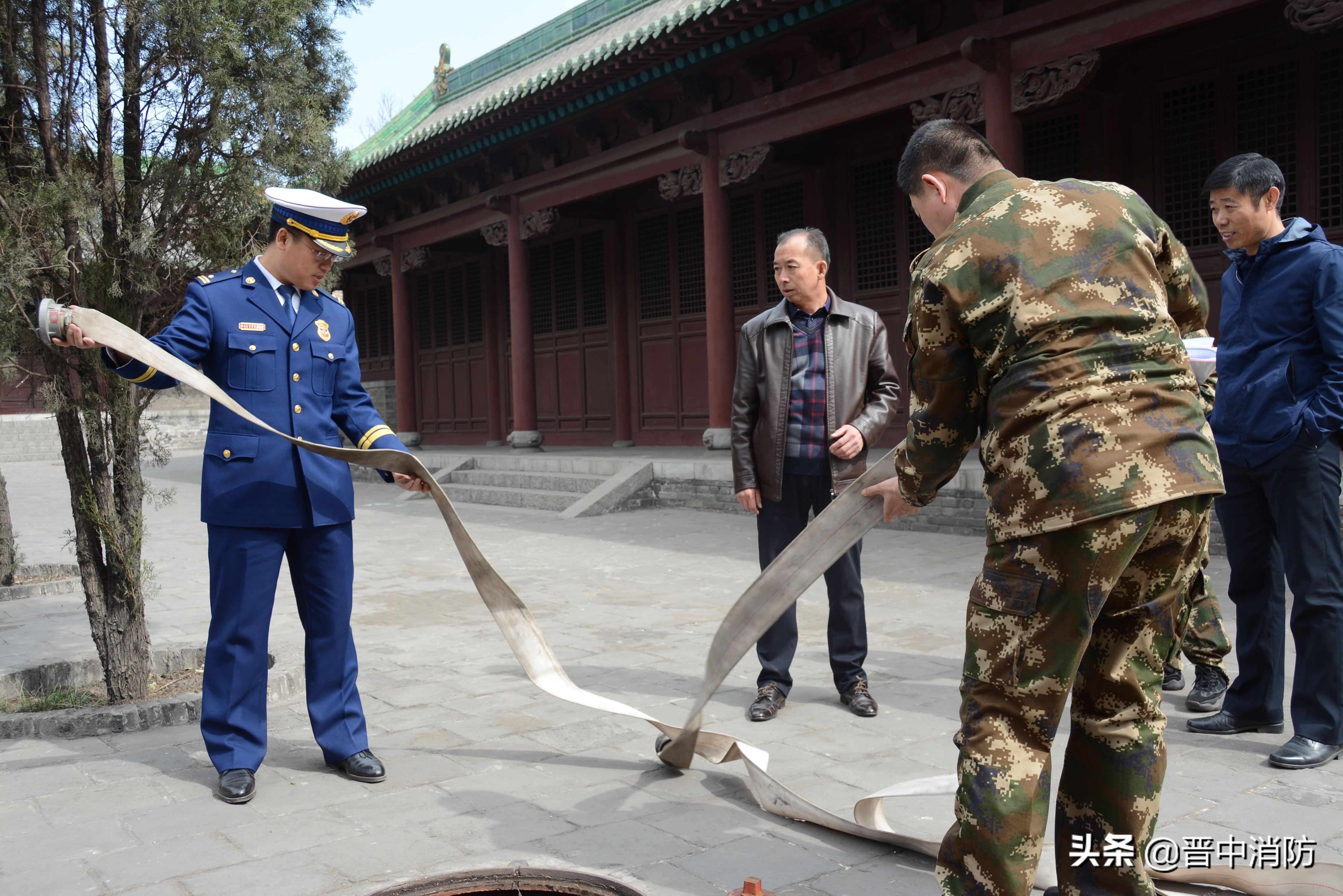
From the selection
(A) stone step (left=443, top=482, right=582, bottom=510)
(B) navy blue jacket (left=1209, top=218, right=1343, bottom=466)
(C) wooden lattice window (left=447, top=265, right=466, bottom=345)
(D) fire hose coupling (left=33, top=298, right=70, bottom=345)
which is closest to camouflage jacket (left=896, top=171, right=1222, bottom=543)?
(B) navy blue jacket (left=1209, top=218, right=1343, bottom=466)

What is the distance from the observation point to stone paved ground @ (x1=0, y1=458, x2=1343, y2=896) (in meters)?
2.68

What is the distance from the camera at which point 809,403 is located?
4082mm

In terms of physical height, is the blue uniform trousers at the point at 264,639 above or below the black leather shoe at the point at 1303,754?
above

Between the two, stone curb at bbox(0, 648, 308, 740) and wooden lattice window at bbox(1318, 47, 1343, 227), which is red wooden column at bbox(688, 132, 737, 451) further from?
stone curb at bbox(0, 648, 308, 740)

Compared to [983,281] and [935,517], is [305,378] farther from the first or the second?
[935,517]

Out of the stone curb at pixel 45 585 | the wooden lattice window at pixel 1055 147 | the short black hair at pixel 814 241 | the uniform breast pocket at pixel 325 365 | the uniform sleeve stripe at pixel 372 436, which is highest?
the wooden lattice window at pixel 1055 147

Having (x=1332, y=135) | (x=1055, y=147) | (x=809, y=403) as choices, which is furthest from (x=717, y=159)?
(x=809, y=403)

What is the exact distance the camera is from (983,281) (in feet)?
6.73

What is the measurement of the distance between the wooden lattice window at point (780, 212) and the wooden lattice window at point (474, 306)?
6293 millimetres

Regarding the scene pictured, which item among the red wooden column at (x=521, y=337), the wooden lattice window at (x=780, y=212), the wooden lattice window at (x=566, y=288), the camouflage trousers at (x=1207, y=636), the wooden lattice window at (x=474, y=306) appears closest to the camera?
the camouflage trousers at (x=1207, y=636)

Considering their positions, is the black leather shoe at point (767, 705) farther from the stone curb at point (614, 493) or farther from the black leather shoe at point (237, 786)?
the stone curb at point (614, 493)

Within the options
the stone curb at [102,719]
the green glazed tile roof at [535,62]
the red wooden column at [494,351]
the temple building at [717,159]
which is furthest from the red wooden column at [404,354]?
the stone curb at [102,719]

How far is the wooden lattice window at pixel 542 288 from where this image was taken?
15.6 metres

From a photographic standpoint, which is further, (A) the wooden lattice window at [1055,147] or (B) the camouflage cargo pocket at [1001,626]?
(A) the wooden lattice window at [1055,147]
